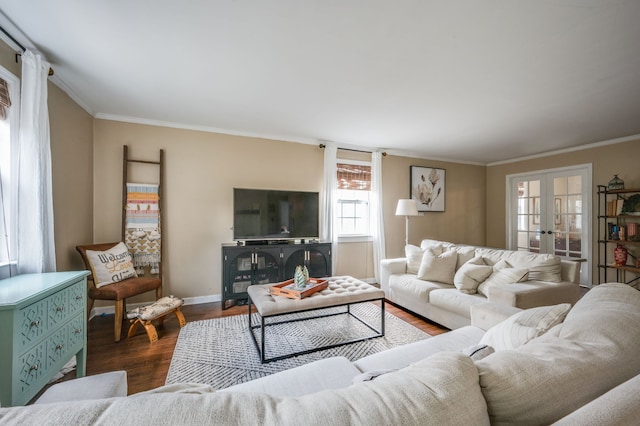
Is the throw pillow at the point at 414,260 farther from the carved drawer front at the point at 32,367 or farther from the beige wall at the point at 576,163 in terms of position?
the carved drawer front at the point at 32,367

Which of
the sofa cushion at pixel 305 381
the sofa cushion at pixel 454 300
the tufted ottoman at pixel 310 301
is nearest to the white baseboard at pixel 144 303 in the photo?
the tufted ottoman at pixel 310 301

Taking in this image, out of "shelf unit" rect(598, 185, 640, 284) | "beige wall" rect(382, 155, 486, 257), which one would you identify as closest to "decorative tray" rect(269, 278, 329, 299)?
"beige wall" rect(382, 155, 486, 257)

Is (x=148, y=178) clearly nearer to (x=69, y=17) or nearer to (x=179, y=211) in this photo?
(x=179, y=211)

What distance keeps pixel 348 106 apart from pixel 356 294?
1968mm

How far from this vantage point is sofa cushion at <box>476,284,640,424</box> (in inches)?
22.2

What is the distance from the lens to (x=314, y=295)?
7.83 ft

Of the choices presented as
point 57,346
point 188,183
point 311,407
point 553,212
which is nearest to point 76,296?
point 57,346

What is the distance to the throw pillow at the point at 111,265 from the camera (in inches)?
101

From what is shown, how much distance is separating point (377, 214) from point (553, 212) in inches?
128

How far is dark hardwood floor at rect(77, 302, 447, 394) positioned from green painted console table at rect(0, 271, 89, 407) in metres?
0.32

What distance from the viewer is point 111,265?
2674 mm

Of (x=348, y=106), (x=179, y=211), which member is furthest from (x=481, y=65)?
(x=179, y=211)

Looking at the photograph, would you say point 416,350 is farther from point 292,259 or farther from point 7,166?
point 7,166

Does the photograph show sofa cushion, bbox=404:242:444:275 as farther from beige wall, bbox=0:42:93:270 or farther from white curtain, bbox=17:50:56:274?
beige wall, bbox=0:42:93:270
